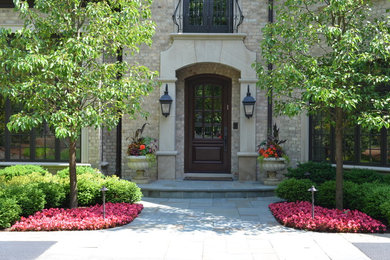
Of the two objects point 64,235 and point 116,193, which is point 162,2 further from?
point 64,235

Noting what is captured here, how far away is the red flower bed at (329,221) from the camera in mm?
6520

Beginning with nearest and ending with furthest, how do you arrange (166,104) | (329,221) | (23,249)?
(23,249) < (329,221) < (166,104)

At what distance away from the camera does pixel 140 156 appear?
33.6 feet

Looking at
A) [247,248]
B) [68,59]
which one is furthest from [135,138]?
[247,248]

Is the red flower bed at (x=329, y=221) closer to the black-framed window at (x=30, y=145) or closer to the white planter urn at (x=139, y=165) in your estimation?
the white planter urn at (x=139, y=165)

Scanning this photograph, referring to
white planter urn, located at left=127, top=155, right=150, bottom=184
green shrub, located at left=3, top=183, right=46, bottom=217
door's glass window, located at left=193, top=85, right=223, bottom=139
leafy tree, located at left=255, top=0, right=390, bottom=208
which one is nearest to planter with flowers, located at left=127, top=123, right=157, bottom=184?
white planter urn, located at left=127, top=155, right=150, bottom=184

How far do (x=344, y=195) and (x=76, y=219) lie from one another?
16.9 feet

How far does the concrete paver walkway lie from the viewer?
5.29m

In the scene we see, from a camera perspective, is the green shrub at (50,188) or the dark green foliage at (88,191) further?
the dark green foliage at (88,191)

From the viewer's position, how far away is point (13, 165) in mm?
10539

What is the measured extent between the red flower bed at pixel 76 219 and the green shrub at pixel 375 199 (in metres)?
4.28

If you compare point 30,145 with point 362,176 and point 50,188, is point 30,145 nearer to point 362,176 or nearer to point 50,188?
point 50,188

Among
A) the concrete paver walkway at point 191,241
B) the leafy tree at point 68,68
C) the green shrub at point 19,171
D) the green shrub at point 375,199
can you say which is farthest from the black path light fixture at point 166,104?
the green shrub at point 375,199

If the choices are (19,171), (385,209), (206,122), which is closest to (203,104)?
(206,122)
